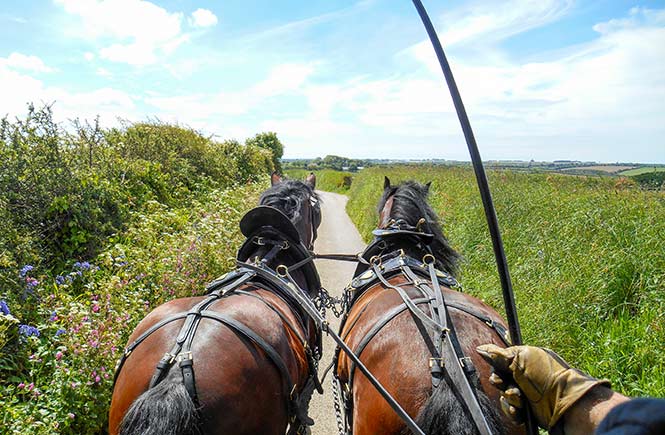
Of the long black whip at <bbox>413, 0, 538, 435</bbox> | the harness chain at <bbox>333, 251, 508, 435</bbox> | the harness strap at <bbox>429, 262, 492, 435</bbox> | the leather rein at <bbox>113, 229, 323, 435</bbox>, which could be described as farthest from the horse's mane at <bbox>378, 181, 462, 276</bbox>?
the long black whip at <bbox>413, 0, 538, 435</bbox>

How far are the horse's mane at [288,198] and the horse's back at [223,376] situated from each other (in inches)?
52.0

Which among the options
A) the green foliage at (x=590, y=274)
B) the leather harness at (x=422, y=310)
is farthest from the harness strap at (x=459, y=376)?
the green foliage at (x=590, y=274)

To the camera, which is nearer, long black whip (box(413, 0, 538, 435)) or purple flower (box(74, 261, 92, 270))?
long black whip (box(413, 0, 538, 435))

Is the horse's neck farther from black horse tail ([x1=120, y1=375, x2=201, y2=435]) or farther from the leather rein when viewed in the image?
black horse tail ([x1=120, y1=375, x2=201, y2=435])

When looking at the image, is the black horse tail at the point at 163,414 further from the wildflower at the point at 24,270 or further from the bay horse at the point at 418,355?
the wildflower at the point at 24,270

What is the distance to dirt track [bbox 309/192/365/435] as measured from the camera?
12.4 feet

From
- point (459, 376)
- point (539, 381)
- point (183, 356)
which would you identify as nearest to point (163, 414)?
point (183, 356)

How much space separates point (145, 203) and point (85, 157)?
1078 millimetres

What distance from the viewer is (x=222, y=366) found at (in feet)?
5.57

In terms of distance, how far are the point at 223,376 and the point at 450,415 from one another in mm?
997

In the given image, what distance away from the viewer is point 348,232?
11992 mm

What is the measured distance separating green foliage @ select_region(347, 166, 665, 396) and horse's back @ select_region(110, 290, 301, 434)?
8.66 feet

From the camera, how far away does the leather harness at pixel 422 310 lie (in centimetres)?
158

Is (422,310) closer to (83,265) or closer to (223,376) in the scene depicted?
(223,376)
